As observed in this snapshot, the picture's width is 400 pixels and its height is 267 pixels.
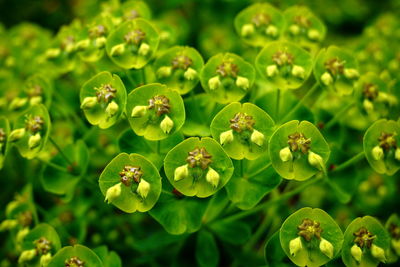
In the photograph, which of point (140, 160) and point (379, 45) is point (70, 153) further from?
point (379, 45)

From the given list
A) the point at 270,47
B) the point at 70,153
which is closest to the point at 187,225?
the point at 70,153

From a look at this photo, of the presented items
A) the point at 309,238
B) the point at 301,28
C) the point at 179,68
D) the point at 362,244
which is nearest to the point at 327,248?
the point at 309,238

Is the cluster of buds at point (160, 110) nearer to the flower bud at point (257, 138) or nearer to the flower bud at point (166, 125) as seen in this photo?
the flower bud at point (166, 125)

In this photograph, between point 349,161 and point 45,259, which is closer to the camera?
point 45,259

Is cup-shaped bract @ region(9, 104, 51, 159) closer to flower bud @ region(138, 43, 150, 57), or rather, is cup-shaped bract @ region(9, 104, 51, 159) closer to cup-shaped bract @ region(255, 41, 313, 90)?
flower bud @ region(138, 43, 150, 57)

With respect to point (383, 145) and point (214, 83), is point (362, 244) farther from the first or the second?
point (214, 83)

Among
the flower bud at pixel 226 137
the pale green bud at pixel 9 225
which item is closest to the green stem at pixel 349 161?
the flower bud at pixel 226 137
